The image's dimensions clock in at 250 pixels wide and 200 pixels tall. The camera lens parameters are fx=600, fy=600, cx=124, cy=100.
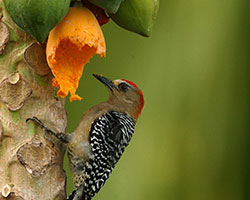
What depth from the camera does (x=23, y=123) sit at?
1458 millimetres

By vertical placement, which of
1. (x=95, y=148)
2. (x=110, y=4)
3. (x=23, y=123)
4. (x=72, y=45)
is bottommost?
(x=95, y=148)

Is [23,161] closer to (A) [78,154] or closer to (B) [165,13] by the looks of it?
(B) [165,13]

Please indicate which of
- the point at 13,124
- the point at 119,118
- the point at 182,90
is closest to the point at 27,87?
the point at 13,124

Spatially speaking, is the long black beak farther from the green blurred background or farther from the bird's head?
the green blurred background

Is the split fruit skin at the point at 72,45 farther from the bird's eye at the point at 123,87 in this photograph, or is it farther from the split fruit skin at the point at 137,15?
the bird's eye at the point at 123,87

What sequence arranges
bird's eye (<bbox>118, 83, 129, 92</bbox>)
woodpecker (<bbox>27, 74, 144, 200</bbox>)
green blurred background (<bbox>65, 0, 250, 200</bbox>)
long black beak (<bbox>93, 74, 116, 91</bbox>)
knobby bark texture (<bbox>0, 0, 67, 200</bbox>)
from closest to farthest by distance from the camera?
knobby bark texture (<bbox>0, 0, 67, 200</bbox>) < green blurred background (<bbox>65, 0, 250, 200</bbox>) < woodpecker (<bbox>27, 74, 144, 200</bbox>) < long black beak (<bbox>93, 74, 116, 91</bbox>) < bird's eye (<bbox>118, 83, 129, 92</bbox>)

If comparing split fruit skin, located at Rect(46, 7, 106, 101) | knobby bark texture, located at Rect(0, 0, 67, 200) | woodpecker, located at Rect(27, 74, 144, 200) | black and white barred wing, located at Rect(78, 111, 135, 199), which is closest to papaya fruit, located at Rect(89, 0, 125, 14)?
split fruit skin, located at Rect(46, 7, 106, 101)

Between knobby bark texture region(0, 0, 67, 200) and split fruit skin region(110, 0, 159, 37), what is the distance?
21 cm

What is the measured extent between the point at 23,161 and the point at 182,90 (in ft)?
2.33

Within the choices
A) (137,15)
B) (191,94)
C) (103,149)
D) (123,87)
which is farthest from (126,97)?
→ (137,15)

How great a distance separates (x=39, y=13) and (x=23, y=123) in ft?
1.00

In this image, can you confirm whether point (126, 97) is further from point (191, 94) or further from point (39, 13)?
point (39, 13)

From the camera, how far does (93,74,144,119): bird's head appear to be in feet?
9.98

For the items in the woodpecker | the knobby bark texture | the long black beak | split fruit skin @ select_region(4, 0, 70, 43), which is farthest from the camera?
the long black beak
